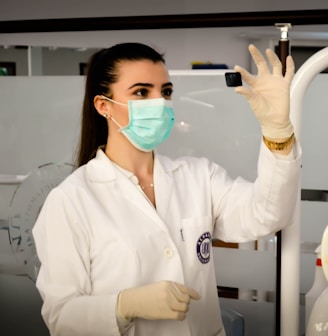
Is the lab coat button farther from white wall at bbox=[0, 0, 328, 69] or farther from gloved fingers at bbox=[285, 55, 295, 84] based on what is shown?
white wall at bbox=[0, 0, 328, 69]

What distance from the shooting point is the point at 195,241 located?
1.38m

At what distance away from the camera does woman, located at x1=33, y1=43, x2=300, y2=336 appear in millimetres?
1224

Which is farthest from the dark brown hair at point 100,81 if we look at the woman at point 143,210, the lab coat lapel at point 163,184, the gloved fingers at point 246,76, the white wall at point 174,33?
the white wall at point 174,33

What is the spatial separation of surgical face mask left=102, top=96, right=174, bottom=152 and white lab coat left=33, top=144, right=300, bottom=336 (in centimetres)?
9

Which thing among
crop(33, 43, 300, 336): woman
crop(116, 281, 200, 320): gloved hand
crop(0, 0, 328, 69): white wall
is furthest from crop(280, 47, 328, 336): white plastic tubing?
crop(0, 0, 328, 69): white wall

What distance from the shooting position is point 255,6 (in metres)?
2.83

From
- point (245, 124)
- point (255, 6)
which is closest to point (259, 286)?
point (245, 124)

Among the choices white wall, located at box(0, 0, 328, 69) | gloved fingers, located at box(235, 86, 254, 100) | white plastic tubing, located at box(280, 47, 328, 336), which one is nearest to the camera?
gloved fingers, located at box(235, 86, 254, 100)

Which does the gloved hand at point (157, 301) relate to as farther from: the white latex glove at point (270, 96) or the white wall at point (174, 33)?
the white wall at point (174, 33)

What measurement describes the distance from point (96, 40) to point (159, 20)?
1.60 metres

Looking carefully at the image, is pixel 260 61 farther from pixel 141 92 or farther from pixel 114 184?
pixel 114 184

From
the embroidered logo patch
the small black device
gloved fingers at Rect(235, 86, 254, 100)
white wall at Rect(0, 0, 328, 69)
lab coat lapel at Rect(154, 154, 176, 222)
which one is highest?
white wall at Rect(0, 0, 328, 69)

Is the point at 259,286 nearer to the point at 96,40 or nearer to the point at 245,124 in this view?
the point at 245,124

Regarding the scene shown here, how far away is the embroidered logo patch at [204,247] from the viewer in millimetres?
1382
